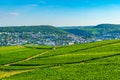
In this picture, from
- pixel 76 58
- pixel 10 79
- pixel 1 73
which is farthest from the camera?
pixel 76 58

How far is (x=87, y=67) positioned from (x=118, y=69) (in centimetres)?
840

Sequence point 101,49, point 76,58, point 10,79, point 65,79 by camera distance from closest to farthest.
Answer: point 65,79
point 10,79
point 76,58
point 101,49

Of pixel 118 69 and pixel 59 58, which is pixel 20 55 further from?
pixel 118 69

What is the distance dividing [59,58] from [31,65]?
9.13 metres

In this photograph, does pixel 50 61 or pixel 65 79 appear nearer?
pixel 65 79

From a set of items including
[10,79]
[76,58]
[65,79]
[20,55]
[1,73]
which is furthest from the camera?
[20,55]

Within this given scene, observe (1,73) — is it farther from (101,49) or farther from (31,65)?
(101,49)

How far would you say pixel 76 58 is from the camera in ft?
308

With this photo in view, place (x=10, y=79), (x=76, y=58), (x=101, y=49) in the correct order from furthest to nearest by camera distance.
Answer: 1. (x=101, y=49)
2. (x=76, y=58)
3. (x=10, y=79)

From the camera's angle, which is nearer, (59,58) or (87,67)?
(87,67)

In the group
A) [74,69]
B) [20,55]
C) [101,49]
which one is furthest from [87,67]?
[20,55]

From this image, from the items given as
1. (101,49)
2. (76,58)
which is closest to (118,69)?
(76,58)

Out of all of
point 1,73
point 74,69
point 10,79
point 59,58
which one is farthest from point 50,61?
point 10,79

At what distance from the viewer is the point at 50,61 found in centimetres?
9600
